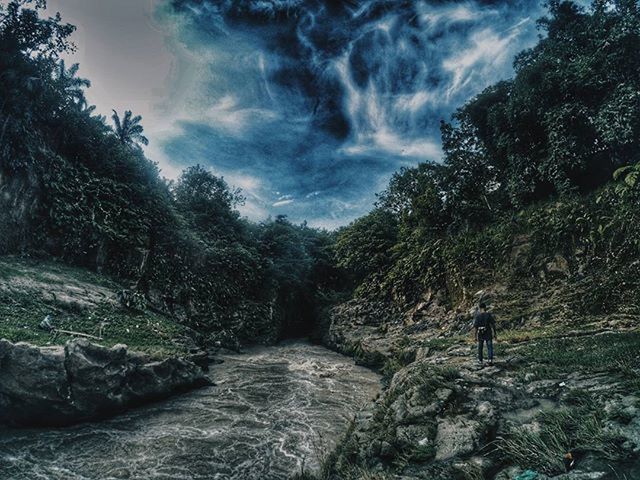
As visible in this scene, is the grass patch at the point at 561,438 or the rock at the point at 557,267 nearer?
the grass patch at the point at 561,438

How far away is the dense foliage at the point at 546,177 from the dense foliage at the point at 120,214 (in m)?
13.6

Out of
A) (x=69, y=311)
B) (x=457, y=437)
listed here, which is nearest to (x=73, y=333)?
(x=69, y=311)

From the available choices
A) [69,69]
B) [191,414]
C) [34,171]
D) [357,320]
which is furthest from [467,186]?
[69,69]

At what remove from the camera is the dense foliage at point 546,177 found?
550 inches

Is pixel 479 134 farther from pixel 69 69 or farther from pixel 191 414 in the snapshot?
pixel 69 69

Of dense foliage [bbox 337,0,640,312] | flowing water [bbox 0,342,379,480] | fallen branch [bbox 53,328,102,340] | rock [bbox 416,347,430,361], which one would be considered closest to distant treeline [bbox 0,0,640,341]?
dense foliage [bbox 337,0,640,312]

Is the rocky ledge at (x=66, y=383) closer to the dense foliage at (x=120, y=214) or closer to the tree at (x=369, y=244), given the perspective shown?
the dense foliage at (x=120, y=214)

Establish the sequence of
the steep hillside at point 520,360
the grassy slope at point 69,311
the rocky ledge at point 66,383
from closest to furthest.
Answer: the steep hillside at point 520,360
the rocky ledge at point 66,383
the grassy slope at point 69,311

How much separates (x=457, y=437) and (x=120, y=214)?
25493mm

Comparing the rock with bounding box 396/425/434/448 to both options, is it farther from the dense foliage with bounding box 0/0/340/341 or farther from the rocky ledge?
the dense foliage with bounding box 0/0/340/341

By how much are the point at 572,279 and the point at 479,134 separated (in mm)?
13526

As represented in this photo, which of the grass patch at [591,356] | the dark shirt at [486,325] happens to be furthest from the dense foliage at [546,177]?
the dark shirt at [486,325]

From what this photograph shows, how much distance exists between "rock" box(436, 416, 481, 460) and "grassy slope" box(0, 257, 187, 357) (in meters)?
10.7

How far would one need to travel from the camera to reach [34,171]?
19.5 meters
